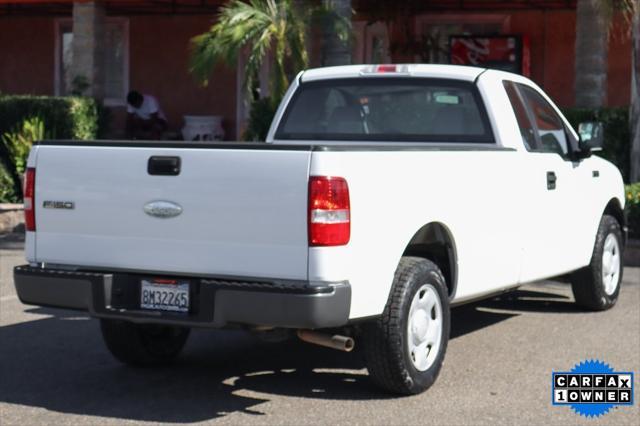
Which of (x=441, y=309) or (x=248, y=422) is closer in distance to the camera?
(x=248, y=422)

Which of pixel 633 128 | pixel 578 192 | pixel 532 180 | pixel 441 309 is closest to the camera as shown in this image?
pixel 441 309

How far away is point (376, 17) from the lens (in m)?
19.8

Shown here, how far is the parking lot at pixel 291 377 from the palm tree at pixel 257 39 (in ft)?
21.6

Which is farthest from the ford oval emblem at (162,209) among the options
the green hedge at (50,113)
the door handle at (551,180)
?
the green hedge at (50,113)

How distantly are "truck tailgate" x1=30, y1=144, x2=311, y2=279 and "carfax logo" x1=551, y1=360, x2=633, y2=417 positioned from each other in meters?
1.78

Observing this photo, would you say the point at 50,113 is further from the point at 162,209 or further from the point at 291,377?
the point at 162,209

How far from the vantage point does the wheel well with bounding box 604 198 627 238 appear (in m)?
9.65

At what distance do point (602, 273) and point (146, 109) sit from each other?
1330cm

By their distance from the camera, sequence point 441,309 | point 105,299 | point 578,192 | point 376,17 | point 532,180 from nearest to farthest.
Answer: point 105,299 → point 441,309 → point 532,180 → point 578,192 → point 376,17

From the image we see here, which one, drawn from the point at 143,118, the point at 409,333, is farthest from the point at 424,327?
the point at 143,118

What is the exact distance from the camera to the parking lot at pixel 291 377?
244 inches

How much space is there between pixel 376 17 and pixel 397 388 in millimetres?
14051

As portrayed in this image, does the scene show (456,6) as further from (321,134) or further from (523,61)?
(321,134)

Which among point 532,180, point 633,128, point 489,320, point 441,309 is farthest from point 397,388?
point 633,128
